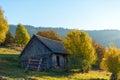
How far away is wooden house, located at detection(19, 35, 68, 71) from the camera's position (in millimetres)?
62909

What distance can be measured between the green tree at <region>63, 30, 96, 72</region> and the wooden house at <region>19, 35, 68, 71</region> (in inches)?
114

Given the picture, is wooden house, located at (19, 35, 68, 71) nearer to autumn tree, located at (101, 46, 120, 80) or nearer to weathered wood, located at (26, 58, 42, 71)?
weathered wood, located at (26, 58, 42, 71)

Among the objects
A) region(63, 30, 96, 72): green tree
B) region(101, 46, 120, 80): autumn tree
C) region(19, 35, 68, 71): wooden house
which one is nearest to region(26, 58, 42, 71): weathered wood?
region(19, 35, 68, 71): wooden house

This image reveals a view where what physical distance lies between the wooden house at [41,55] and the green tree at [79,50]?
114 inches

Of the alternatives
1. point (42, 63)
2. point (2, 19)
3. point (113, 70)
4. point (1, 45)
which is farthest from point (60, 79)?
→ point (1, 45)

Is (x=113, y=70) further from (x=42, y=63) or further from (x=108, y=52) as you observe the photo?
(x=42, y=63)

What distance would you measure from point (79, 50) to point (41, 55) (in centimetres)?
788

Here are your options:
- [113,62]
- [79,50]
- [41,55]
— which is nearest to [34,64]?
[41,55]

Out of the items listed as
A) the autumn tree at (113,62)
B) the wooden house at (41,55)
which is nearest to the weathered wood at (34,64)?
the wooden house at (41,55)

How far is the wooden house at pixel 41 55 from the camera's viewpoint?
62909mm

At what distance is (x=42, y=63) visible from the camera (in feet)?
208

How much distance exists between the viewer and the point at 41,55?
64.2 m

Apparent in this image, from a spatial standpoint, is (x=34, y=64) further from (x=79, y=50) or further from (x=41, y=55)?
(x=79, y=50)

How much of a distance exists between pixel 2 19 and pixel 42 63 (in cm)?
1217
